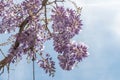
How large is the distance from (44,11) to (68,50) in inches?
38.1

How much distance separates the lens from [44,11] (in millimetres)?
9273

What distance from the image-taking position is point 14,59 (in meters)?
9.34

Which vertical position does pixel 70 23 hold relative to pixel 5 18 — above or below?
below

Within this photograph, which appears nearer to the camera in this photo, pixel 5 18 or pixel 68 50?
pixel 68 50

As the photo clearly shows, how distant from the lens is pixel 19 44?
30.4ft

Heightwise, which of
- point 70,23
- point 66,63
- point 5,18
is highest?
point 5,18

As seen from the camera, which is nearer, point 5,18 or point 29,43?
point 29,43

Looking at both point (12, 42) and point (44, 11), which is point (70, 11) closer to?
point (44, 11)

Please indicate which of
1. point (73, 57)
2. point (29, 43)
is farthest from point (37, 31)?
point (73, 57)

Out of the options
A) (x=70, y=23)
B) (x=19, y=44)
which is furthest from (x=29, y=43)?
(x=70, y=23)

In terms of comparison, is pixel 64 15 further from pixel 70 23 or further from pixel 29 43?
pixel 29 43

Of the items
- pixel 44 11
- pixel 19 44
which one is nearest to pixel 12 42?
pixel 19 44

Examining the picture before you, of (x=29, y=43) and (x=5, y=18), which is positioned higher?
(x=5, y=18)

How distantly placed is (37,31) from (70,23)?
0.67 metres
